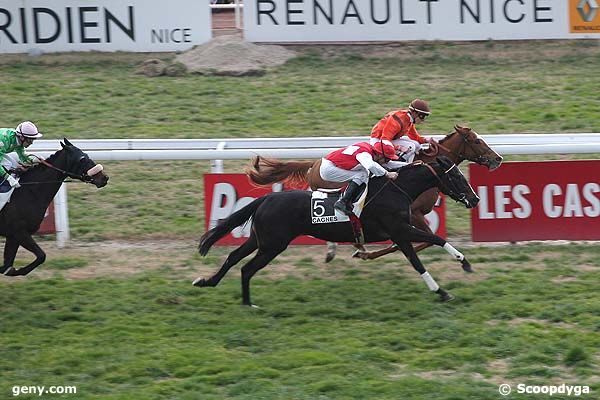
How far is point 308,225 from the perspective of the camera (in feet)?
29.8

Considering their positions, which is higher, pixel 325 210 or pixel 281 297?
pixel 325 210

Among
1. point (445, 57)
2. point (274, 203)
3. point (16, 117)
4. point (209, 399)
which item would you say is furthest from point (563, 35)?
point (209, 399)

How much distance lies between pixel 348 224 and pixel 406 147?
1213 millimetres

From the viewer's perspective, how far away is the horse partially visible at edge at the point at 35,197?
9.42 meters

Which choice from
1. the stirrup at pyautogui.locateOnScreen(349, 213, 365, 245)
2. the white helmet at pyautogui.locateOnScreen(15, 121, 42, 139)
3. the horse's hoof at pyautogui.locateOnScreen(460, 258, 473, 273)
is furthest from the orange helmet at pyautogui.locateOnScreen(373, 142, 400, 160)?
the white helmet at pyautogui.locateOnScreen(15, 121, 42, 139)

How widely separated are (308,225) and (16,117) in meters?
7.49

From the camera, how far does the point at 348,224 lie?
914 cm

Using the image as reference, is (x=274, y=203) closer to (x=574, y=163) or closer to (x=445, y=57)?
(x=574, y=163)

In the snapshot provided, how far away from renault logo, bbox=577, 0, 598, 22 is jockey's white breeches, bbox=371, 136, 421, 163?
26.1 ft

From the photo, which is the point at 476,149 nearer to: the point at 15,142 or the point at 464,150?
the point at 464,150

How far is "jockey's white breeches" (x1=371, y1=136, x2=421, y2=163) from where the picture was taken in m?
9.91

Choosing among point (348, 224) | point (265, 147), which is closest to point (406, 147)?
point (348, 224)

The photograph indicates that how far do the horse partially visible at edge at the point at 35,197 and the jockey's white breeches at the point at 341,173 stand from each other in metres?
2.02

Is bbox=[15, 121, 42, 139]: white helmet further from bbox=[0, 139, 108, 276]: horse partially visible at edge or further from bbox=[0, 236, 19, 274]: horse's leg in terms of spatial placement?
bbox=[0, 236, 19, 274]: horse's leg
